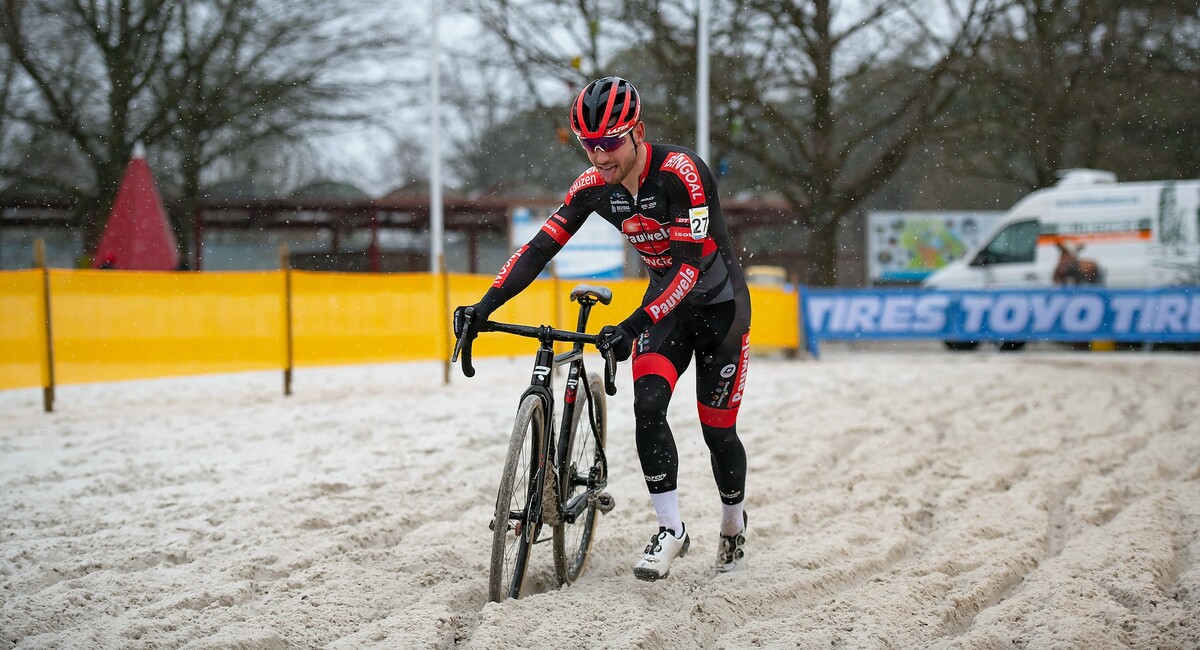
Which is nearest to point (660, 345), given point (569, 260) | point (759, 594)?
point (759, 594)

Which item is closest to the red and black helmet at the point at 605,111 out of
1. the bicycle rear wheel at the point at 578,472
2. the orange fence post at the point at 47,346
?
the bicycle rear wheel at the point at 578,472

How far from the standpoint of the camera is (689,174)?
4.04 m

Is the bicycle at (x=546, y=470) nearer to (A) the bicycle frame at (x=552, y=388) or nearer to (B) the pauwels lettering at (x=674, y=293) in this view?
(A) the bicycle frame at (x=552, y=388)

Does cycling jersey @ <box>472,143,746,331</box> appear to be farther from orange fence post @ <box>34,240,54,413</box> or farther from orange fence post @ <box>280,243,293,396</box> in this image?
orange fence post @ <box>280,243,293,396</box>

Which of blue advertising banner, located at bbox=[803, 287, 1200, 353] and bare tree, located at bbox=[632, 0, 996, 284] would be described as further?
bare tree, located at bbox=[632, 0, 996, 284]

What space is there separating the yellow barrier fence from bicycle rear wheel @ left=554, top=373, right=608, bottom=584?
6474 mm

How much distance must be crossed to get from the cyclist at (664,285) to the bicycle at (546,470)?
0.22 meters

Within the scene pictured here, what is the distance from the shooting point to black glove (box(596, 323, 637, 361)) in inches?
146

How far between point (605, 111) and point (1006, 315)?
1433cm

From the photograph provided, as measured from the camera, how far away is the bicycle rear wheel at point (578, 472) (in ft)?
13.7

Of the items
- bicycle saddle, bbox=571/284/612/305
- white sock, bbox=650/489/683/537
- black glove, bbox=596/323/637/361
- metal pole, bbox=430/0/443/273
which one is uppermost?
metal pole, bbox=430/0/443/273

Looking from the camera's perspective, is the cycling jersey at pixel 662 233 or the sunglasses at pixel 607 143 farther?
the cycling jersey at pixel 662 233

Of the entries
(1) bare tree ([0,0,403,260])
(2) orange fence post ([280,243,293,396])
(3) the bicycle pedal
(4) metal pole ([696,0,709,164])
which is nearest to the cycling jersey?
(3) the bicycle pedal

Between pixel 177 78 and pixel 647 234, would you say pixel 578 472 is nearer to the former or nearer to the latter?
pixel 647 234
